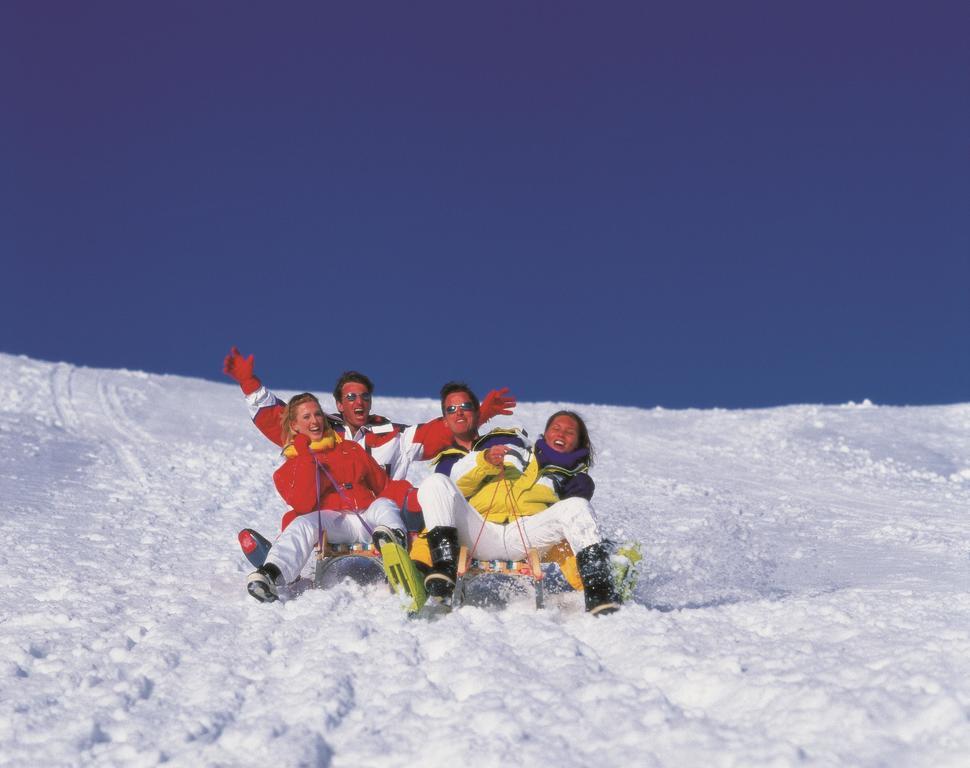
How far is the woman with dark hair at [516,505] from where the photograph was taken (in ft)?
13.5

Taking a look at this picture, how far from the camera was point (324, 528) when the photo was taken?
4.89 meters

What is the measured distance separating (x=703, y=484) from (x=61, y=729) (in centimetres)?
833

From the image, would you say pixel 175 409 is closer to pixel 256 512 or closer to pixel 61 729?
pixel 256 512

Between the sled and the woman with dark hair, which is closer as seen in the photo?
the woman with dark hair

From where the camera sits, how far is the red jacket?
4930 millimetres

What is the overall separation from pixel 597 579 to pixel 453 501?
84 cm

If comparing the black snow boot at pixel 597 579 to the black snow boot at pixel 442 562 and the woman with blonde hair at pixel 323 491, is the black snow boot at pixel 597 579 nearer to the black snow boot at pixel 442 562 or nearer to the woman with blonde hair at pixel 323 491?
the black snow boot at pixel 442 562

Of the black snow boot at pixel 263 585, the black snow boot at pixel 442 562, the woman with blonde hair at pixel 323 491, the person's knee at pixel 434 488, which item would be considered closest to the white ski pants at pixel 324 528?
the woman with blonde hair at pixel 323 491

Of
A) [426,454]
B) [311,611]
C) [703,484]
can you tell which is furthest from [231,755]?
[703,484]

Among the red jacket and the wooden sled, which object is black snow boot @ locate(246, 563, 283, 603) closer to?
the red jacket

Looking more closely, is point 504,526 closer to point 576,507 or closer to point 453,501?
point 453,501

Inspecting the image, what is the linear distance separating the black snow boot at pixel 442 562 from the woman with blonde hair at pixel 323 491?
38 cm

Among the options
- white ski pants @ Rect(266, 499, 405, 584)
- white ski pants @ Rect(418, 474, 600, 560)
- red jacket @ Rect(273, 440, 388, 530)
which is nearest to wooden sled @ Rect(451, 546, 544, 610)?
white ski pants @ Rect(418, 474, 600, 560)

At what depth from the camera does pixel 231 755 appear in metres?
2.78
